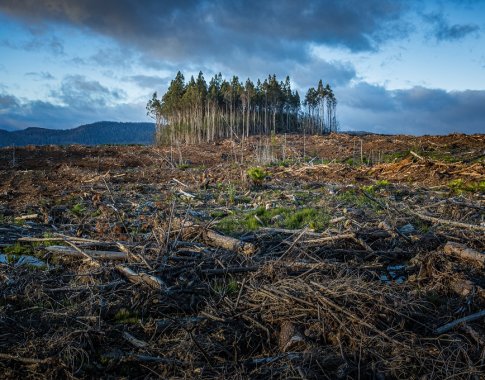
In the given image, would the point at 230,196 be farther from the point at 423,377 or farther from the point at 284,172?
the point at 423,377

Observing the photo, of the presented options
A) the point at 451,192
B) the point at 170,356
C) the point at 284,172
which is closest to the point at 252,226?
the point at 170,356

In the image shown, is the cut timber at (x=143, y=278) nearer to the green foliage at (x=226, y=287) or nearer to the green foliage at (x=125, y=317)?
the green foliage at (x=125, y=317)

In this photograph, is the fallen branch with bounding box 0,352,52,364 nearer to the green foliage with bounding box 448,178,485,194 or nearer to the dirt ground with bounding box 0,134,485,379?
the dirt ground with bounding box 0,134,485,379

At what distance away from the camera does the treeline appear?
6091 cm

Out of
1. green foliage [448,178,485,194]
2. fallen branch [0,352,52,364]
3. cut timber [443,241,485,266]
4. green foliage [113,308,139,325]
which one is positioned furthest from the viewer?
green foliage [448,178,485,194]

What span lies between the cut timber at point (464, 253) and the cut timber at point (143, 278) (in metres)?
3.68

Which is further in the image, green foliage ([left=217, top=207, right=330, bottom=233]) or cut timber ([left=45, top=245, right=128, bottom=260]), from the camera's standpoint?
green foliage ([left=217, top=207, right=330, bottom=233])

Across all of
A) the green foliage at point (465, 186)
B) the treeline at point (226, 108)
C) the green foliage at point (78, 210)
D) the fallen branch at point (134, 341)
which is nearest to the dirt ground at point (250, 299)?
the fallen branch at point (134, 341)

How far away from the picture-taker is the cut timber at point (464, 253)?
4.36 m

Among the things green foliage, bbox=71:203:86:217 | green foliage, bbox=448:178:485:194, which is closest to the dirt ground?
green foliage, bbox=71:203:86:217

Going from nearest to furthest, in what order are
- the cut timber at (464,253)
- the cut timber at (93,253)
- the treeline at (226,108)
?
the cut timber at (464,253)
the cut timber at (93,253)
the treeline at (226,108)

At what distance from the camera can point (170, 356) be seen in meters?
2.89

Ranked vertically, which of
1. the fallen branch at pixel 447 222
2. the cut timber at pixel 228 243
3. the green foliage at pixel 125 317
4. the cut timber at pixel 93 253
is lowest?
the green foliage at pixel 125 317

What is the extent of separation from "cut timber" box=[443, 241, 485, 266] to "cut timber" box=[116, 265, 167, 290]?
12.1ft
